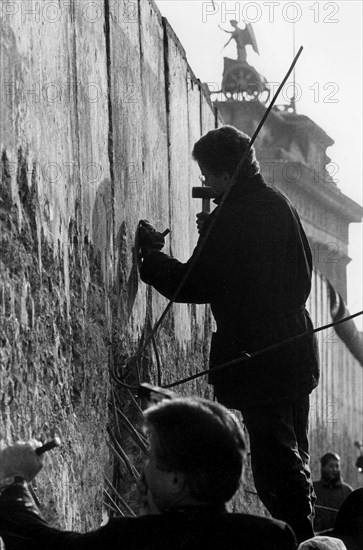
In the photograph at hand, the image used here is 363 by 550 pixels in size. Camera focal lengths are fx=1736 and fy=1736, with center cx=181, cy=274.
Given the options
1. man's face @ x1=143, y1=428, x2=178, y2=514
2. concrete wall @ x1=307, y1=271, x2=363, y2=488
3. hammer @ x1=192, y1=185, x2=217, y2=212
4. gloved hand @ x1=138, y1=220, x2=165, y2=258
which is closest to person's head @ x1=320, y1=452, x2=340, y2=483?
concrete wall @ x1=307, y1=271, x2=363, y2=488

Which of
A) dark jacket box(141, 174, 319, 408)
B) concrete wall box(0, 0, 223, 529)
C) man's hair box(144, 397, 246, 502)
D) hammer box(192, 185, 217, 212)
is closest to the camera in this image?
man's hair box(144, 397, 246, 502)

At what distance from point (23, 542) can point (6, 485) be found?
0.58 feet

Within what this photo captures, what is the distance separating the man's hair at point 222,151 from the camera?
6.40m

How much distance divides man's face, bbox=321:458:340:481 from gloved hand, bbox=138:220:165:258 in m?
6.09

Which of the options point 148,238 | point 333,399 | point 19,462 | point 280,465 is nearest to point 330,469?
point 333,399

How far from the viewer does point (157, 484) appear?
13.1ft

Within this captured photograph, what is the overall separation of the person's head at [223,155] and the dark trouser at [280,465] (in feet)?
Answer: 2.82

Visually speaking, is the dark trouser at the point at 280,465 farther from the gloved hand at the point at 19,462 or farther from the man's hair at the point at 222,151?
the gloved hand at the point at 19,462

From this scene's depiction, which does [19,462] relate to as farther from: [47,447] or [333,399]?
[333,399]

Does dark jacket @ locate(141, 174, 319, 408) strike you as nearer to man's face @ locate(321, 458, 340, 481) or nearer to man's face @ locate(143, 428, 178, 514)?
man's face @ locate(143, 428, 178, 514)

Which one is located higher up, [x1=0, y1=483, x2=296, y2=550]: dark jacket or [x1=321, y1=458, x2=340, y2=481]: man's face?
[x1=0, y1=483, x2=296, y2=550]: dark jacket

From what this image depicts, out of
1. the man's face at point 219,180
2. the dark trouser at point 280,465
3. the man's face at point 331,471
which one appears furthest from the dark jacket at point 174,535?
the man's face at point 331,471

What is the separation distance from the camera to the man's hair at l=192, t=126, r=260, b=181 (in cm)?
640

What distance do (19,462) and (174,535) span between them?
1.63ft
